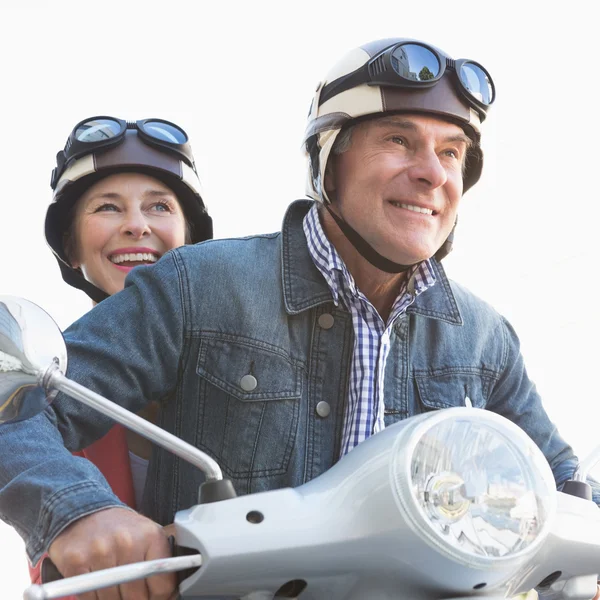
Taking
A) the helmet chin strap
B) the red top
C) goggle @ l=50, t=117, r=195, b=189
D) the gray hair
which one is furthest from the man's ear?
goggle @ l=50, t=117, r=195, b=189

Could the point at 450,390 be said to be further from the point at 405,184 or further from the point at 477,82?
the point at 477,82

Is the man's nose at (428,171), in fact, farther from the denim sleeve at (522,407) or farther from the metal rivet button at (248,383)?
the metal rivet button at (248,383)

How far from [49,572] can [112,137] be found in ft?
6.57

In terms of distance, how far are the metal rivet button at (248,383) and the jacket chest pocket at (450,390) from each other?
15.5 inches

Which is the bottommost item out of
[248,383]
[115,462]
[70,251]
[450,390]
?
[115,462]

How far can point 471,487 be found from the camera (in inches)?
40.9

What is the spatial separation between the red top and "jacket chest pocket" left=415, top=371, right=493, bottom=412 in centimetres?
76

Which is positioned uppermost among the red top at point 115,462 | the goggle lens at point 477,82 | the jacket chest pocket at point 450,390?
the goggle lens at point 477,82

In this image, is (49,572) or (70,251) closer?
(49,572)

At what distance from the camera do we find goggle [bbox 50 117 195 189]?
2938mm

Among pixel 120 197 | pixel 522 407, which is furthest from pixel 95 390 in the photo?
pixel 120 197

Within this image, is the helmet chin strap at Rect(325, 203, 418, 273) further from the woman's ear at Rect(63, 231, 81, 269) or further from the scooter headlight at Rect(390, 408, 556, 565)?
the woman's ear at Rect(63, 231, 81, 269)

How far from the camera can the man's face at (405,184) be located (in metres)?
2.01

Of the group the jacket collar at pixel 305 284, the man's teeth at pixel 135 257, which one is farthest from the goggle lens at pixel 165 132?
the jacket collar at pixel 305 284
